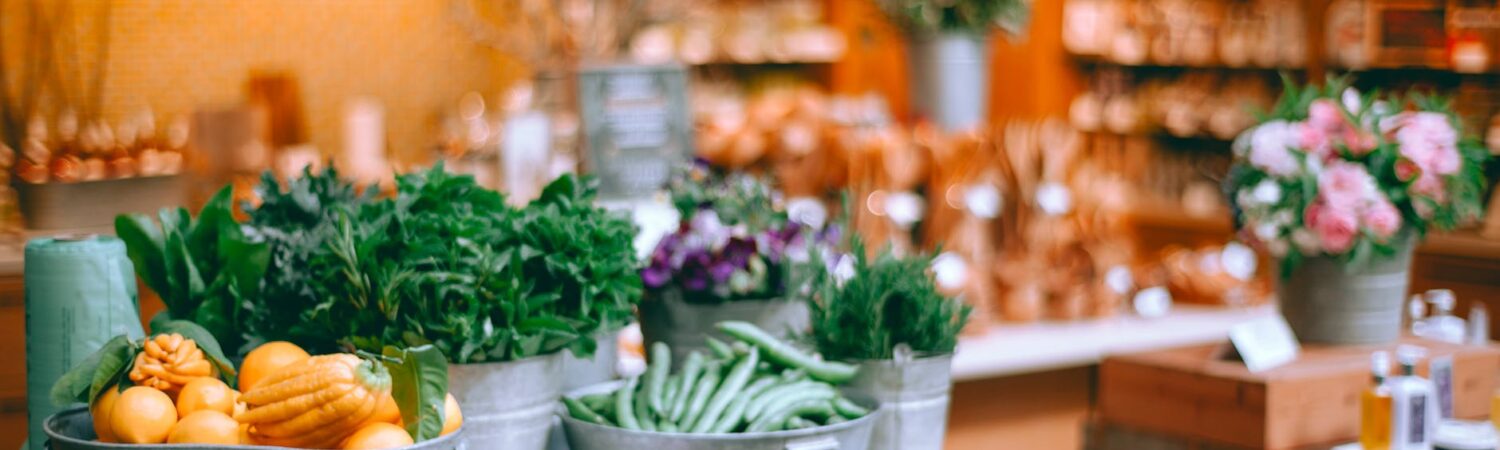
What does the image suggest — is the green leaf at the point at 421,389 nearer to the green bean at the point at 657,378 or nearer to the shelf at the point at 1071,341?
the green bean at the point at 657,378

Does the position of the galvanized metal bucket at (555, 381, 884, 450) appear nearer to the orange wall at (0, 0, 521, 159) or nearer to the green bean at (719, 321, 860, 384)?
the green bean at (719, 321, 860, 384)

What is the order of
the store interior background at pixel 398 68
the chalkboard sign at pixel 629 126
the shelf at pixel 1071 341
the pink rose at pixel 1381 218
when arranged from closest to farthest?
1. the pink rose at pixel 1381 218
2. the chalkboard sign at pixel 629 126
3. the shelf at pixel 1071 341
4. the store interior background at pixel 398 68

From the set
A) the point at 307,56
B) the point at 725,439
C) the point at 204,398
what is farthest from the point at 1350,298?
the point at 307,56

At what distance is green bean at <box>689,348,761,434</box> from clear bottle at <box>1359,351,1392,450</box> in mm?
1264

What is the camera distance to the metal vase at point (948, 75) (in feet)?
14.6

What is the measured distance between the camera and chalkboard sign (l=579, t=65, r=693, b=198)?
3475 millimetres

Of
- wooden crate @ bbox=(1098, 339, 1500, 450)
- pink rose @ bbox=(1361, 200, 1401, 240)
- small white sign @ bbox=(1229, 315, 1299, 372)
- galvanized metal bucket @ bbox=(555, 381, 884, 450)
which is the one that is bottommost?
wooden crate @ bbox=(1098, 339, 1500, 450)

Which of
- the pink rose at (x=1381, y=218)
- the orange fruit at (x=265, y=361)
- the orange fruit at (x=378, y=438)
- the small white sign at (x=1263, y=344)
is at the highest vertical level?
the pink rose at (x=1381, y=218)

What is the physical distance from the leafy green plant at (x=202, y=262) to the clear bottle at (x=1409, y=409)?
1911mm

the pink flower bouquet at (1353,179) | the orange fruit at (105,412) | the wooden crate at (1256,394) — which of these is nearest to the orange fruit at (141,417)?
the orange fruit at (105,412)

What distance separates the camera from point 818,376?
Result: 73.9 inches

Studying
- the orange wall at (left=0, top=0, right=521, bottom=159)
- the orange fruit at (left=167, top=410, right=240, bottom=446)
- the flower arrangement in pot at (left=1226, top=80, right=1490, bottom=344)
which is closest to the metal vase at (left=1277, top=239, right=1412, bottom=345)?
the flower arrangement in pot at (left=1226, top=80, right=1490, bottom=344)

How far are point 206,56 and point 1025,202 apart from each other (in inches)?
167

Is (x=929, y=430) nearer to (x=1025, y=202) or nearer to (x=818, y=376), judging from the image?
(x=818, y=376)
